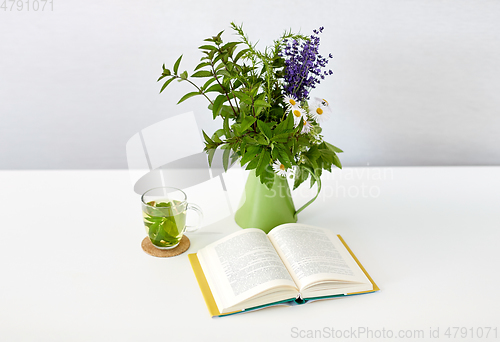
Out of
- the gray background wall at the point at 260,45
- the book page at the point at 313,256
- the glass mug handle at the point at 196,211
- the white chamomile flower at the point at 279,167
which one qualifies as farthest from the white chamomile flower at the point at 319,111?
the gray background wall at the point at 260,45

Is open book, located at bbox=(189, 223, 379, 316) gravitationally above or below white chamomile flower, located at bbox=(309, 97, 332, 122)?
below

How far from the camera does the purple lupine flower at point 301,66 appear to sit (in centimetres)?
94

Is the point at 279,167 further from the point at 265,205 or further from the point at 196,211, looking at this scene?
the point at 196,211

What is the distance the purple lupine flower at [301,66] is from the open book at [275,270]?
12.8 inches

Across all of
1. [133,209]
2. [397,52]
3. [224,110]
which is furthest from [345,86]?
[133,209]

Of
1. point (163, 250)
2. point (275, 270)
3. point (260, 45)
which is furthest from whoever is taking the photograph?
point (260, 45)

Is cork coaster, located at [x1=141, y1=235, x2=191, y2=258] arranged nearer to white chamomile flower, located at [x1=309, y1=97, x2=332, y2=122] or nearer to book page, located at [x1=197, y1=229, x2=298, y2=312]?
book page, located at [x1=197, y1=229, x2=298, y2=312]

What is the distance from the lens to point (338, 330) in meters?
0.86

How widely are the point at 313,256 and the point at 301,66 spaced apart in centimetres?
40

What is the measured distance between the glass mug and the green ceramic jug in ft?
0.52

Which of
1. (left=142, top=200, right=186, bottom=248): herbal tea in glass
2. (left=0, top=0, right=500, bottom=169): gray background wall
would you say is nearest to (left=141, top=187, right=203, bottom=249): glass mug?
(left=142, top=200, right=186, bottom=248): herbal tea in glass

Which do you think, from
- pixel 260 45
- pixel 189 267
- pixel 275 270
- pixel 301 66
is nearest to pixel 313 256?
pixel 275 270

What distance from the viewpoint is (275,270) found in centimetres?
93

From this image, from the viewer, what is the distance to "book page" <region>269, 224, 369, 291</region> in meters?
0.94
